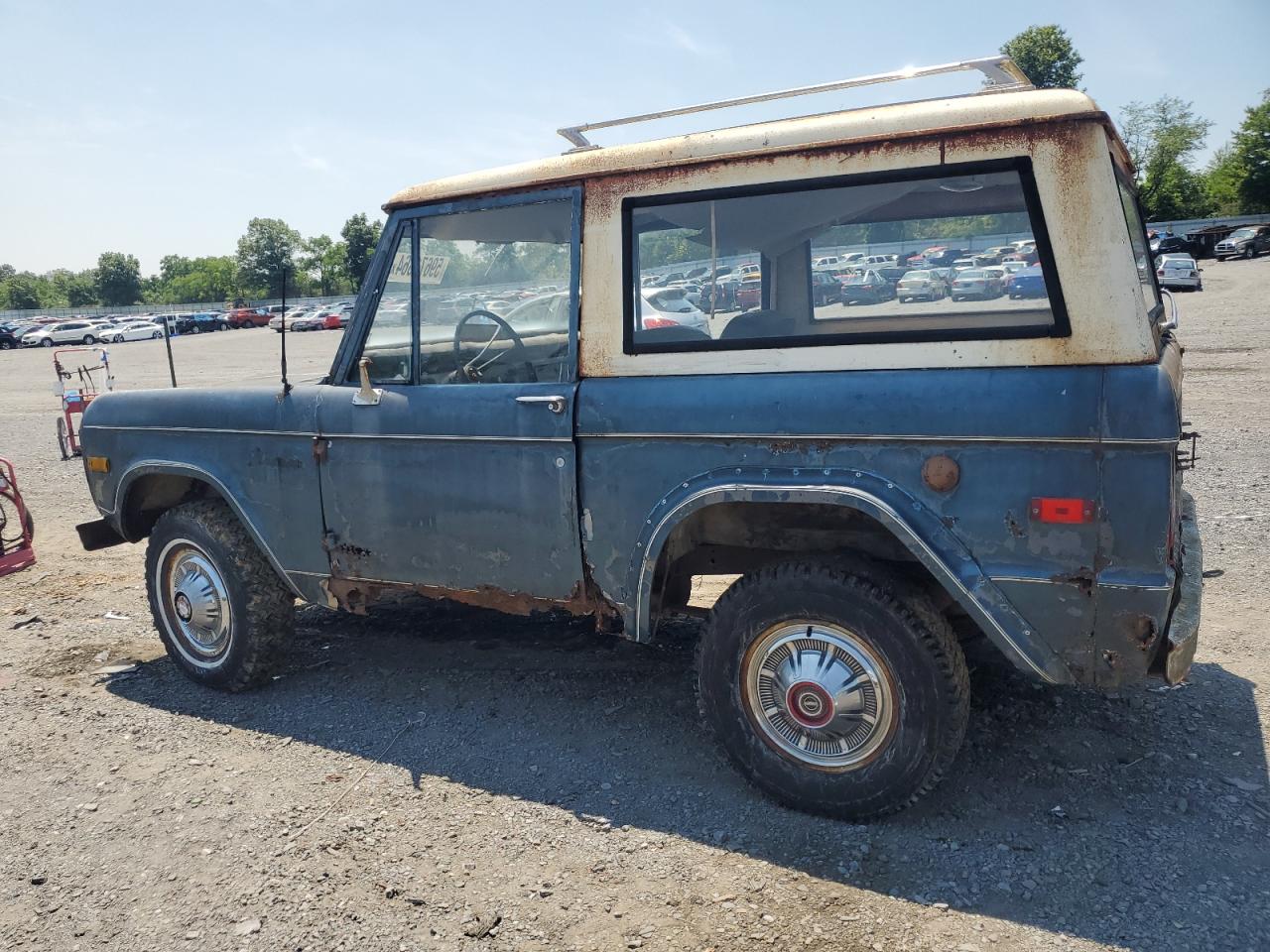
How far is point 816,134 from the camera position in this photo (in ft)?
10.2

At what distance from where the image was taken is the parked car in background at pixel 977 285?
297 cm

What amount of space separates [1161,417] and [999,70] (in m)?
1.36

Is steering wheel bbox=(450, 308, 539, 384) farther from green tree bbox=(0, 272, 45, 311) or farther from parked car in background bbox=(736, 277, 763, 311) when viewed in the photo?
green tree bbox=(0, 272, 45, 311)

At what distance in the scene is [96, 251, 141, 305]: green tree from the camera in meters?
92.6

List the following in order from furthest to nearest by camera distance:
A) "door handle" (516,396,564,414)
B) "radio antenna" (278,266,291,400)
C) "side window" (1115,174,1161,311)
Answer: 1. "radio antenna" (278,266,291,400)
2. "door handle" (516,396,564,414)
3. "side window" (1115,174,1161,311)

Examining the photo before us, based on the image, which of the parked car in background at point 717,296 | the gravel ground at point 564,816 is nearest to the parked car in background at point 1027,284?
the parked car in background at point 717,296

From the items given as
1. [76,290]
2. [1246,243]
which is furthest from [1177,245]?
[76,290]

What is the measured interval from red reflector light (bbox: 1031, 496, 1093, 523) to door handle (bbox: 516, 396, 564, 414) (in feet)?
5.43

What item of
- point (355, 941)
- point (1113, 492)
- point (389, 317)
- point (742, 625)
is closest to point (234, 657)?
point (389, 317)

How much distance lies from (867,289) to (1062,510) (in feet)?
3.58

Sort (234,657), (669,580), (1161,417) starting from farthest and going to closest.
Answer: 1. (234,657)
2. (669,580)
3. (1161,417)

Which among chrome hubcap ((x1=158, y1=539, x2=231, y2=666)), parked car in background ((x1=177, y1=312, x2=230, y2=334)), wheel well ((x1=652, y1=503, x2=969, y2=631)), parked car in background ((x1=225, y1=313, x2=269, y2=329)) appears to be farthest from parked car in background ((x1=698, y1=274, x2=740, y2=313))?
parked car in background ((x1=225, y1=313, x2=269, y2=329))

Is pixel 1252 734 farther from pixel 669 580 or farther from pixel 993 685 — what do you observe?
pixel 669 580

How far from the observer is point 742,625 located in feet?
10.7
